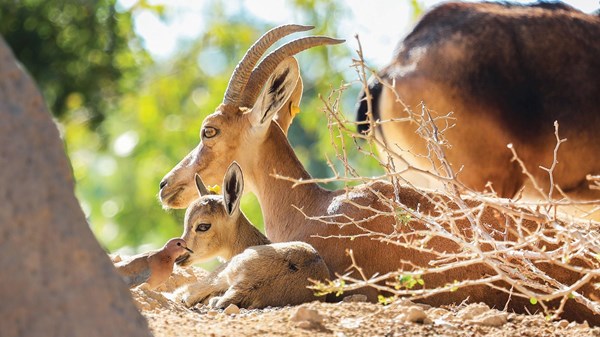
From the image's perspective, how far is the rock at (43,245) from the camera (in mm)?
2986

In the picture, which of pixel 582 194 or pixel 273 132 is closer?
pixel 273 132

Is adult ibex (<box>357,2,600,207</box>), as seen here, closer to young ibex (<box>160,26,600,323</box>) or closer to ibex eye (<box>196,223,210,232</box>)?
young ibex (<box>160,26,600,323</box>)

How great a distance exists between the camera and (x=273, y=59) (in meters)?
7.73

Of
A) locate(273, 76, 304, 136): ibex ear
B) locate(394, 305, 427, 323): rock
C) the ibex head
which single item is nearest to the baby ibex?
locate(394, 305, 427, 323): rock

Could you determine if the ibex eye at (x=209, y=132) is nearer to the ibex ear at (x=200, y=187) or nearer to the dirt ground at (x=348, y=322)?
the ibex ear at (x=200, y=187)

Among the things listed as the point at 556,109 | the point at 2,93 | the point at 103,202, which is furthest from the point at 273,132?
the point at 103,202

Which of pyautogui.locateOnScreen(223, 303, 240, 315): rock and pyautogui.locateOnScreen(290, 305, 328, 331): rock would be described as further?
pyautogui.locateOnScreen(223, 303, 240, 315): rock

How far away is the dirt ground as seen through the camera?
4.49m

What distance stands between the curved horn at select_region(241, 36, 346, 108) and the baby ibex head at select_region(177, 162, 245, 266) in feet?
3.85

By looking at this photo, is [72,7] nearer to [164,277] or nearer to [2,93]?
[164,277]

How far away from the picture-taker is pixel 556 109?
959 cm

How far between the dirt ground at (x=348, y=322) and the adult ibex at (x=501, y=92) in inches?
150

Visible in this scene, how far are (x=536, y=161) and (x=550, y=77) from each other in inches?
31.0

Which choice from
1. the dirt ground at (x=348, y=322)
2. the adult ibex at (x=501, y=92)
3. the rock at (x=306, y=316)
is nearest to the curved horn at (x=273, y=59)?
the adult ibex at (x=501, y=92)
